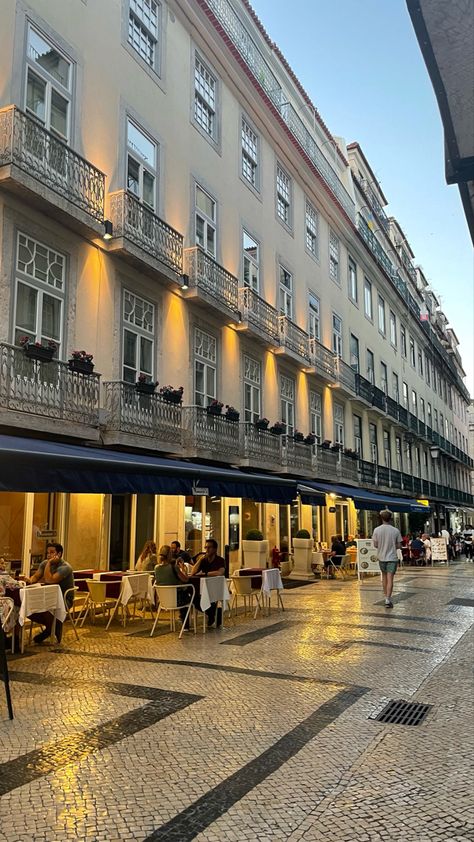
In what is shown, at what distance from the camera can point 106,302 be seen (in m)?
12.5

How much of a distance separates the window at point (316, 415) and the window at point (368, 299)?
9.18 meters

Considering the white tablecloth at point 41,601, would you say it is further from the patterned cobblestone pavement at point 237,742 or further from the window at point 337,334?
the window at point 337,334

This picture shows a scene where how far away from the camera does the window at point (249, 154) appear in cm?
1922

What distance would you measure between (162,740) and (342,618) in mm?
6181

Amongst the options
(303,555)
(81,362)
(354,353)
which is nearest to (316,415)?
(354,353)

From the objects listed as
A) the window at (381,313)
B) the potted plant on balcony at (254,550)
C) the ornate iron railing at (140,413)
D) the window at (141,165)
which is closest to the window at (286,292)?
the window at (141,165)

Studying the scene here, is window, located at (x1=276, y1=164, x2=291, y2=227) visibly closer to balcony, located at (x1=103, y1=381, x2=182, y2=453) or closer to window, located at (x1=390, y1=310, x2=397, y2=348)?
balcony, located at (x1=103, y1=381, x2=182, y2=453)

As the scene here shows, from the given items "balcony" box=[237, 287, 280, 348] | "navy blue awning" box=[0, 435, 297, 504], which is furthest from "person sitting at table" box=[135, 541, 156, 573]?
"balcony" box=[237, 287, 280, 348]

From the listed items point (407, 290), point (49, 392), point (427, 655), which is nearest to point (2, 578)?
point (49, 392)

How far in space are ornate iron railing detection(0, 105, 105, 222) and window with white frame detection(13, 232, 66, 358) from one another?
3.41ft

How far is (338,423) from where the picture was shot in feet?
85.3

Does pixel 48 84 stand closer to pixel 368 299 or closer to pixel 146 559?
pixel 146 559

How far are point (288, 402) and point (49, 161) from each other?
1218 cm

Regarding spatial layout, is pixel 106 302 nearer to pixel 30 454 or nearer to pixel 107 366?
pixel 107 366
